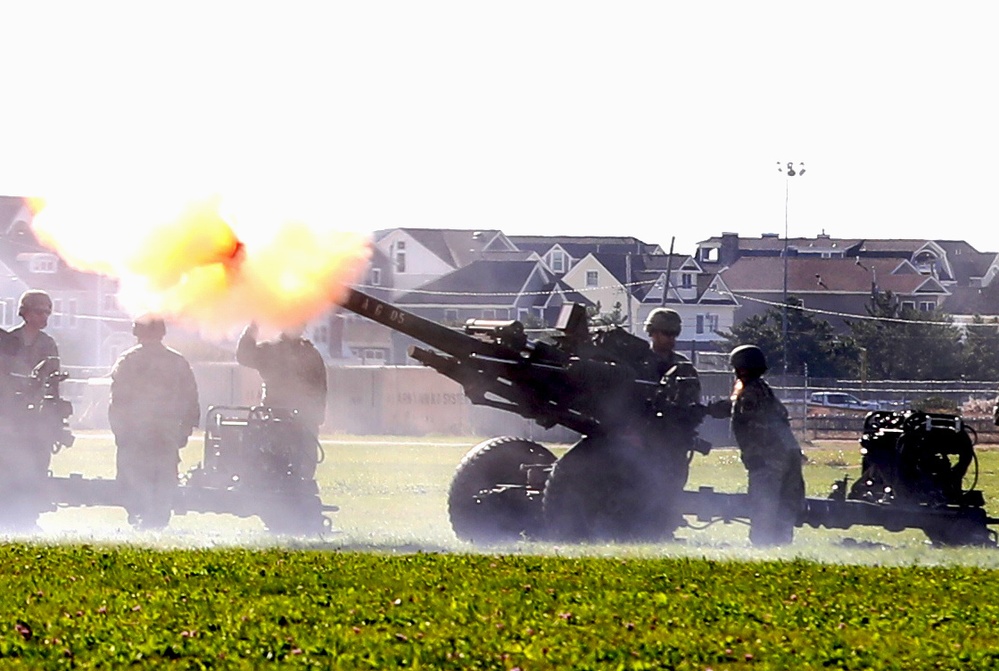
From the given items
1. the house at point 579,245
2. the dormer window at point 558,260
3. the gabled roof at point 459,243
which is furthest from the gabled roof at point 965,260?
the gabled roof at point 459,243

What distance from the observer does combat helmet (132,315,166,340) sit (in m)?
22.5

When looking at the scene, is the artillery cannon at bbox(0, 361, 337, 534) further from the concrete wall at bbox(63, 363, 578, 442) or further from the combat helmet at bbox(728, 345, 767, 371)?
the concrete wall at bbox(63, 363, 578, 442)

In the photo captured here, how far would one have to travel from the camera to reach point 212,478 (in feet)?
76.0

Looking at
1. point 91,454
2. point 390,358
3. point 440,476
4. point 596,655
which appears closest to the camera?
point 596,655

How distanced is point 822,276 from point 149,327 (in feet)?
280

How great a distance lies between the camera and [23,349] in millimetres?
23344

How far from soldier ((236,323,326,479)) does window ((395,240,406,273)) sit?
60776 mm

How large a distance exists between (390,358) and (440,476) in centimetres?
3865

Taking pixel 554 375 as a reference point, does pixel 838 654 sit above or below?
below

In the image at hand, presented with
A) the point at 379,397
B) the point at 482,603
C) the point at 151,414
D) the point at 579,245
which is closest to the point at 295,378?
the point at 151,414

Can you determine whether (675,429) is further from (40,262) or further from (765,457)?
(40,262)

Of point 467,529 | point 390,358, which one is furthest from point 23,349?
point 390,358

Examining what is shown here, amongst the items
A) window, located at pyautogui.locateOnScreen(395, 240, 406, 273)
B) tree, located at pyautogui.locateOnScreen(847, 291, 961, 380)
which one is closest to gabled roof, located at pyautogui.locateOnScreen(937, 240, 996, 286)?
window, located at pyautogui.locateOnScreen(395, 240, 406, 273)

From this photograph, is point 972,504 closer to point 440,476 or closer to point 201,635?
point 201,635
